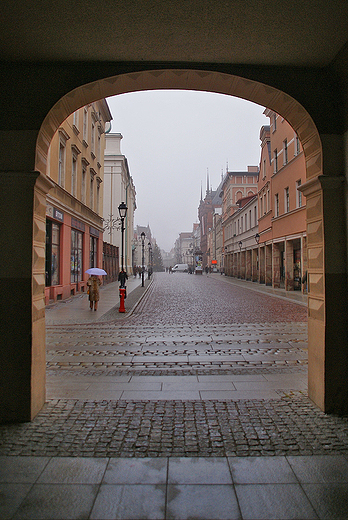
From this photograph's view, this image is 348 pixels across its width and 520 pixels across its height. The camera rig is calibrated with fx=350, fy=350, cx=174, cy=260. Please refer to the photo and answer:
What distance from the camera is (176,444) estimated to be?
11.0ft

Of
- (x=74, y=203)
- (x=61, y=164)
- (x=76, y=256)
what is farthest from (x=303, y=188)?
(x=76, y=256)

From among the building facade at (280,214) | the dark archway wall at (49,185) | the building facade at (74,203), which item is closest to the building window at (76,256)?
the building facade at (74,203)

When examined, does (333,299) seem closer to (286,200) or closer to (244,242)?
(286,200)

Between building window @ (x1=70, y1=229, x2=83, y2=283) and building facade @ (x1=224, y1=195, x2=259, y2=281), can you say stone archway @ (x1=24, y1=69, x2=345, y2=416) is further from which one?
building facade @ (x1=224, y1=195, x2=259, y2=281)

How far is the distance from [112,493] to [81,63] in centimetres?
438

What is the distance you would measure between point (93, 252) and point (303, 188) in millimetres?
22265

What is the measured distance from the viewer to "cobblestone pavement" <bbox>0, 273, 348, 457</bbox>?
3.32 metres

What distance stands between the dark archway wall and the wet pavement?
1.84 feet

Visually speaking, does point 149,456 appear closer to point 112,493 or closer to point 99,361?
point 112,493

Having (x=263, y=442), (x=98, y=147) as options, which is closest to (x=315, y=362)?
(x=263, y=442)

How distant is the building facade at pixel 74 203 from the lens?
51.6ft

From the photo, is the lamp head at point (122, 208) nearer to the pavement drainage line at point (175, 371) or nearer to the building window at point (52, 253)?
the building window at point (52, 253)

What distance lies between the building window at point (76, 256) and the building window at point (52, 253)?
2.44 metres

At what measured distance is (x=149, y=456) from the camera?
124 inches
